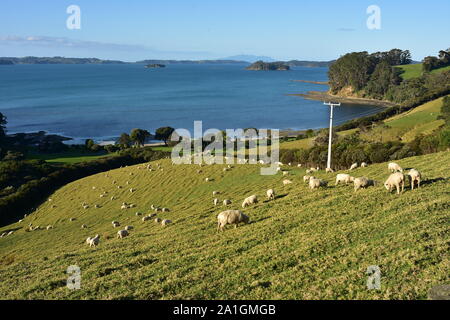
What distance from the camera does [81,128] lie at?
5384 inches

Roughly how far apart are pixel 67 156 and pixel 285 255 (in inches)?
3354

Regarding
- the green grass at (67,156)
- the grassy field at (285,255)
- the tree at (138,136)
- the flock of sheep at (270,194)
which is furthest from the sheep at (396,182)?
the tree at (138,136)

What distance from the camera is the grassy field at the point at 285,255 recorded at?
1112 cm

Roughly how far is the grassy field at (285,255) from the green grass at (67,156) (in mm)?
57649

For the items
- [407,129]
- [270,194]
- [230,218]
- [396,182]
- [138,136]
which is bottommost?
[138,136]

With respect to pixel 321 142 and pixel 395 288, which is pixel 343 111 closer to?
pixel 321 142

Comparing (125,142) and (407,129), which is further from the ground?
(407,129)

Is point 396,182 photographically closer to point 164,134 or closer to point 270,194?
point 270,194

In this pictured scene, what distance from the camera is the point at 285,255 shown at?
45.8 ft

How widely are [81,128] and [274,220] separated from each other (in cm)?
13026

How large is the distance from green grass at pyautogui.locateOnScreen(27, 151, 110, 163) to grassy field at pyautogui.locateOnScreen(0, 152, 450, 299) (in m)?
57.6

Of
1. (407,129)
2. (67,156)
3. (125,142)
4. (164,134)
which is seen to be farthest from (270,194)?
(164,134)

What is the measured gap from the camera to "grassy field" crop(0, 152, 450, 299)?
11.1m
